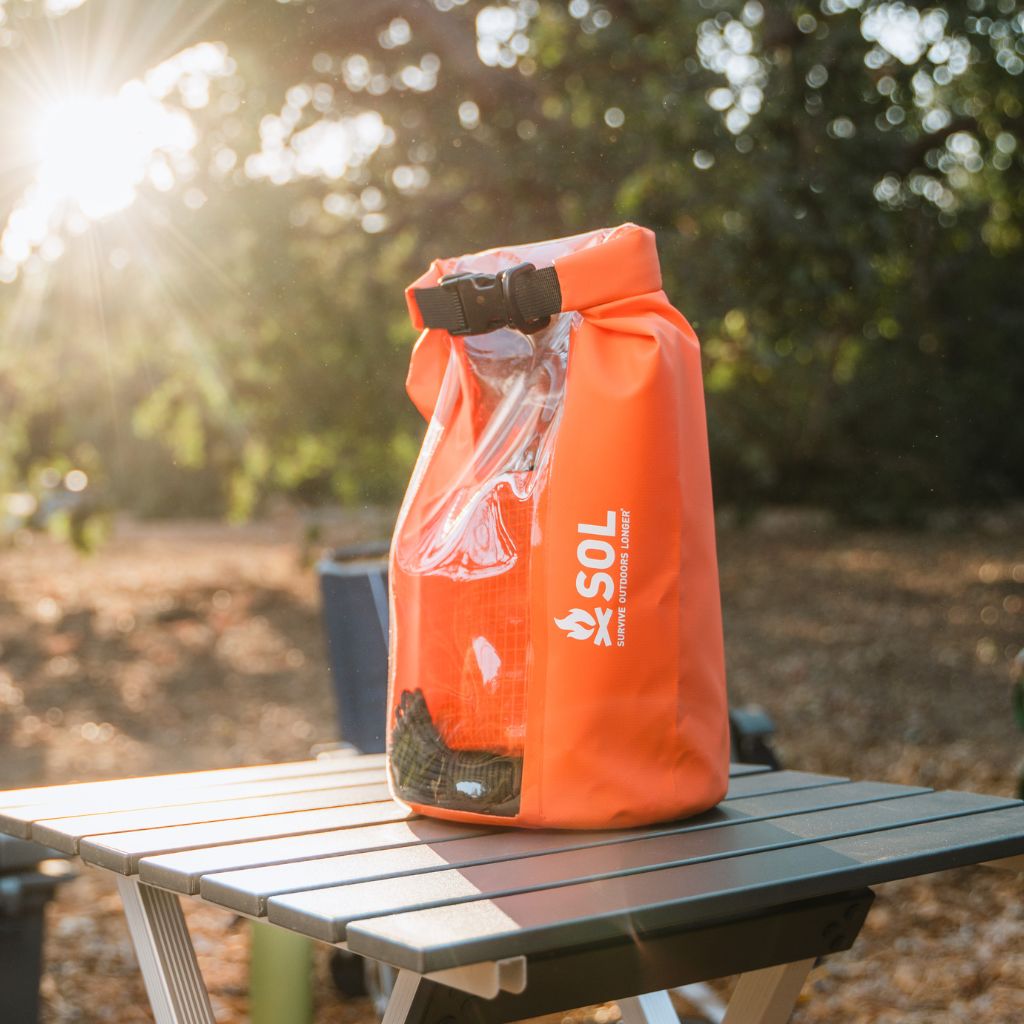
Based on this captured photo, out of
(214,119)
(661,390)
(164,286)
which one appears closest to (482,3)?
(214,119)

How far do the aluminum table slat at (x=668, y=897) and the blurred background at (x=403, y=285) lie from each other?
73.6 inches

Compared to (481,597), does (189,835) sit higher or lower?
lower

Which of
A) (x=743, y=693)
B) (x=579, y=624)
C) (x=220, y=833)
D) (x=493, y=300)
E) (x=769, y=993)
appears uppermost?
(x=493, y=300)

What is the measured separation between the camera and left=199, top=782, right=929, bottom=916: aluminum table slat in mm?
1366

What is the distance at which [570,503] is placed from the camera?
1.60 meters

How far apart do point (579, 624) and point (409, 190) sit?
6366mm

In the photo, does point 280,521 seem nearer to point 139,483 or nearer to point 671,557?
point 139,483

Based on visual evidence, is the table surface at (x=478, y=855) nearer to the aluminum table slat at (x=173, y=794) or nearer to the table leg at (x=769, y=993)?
the aluminum table slat at (x=173, y=794)

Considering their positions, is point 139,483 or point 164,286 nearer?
point 164,286

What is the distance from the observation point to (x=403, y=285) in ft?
26.8

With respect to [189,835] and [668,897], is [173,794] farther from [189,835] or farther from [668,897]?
[668,897]

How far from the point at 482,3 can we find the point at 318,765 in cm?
502

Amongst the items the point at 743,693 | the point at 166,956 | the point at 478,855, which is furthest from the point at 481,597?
the point at 743,693

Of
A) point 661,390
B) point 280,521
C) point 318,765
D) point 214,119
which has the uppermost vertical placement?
point 214,119
